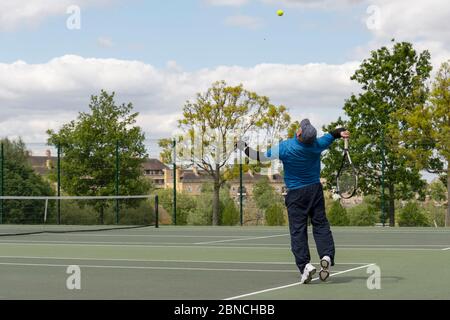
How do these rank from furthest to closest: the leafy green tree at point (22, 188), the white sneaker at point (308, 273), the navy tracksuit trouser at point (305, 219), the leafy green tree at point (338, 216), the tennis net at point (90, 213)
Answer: the leafy green tree at point (338, 216), the leafy green tree at point (22, 188), the tennis net at point (90, 213), the navy tracksuit trouser at point (305, 219), the white sneaker at point (308, 273)

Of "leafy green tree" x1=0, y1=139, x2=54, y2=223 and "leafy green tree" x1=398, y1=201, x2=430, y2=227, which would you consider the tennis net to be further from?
"leafy green tree" x1=398, y1=201, x2=430, y2=227

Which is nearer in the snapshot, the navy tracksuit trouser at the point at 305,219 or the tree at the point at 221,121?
the navy tracksuit trouser at the point at 305,219

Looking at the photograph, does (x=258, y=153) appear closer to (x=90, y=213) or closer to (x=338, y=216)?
(x=338, y=216)

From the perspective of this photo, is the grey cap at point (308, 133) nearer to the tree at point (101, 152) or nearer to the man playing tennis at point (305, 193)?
the man playing tennis at point (305, 193)

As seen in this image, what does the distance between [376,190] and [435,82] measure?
5.85 meters

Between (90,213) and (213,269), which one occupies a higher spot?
(90,213)

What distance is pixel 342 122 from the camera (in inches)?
1839

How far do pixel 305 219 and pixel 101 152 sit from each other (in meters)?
31.1

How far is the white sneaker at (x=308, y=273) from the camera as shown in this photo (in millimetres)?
9031

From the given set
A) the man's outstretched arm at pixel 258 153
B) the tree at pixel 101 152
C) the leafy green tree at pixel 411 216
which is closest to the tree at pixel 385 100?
the leafy green tree at pixel 411 216

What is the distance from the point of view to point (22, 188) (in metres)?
44.5

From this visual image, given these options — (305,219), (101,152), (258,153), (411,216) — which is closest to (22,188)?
(101,152)

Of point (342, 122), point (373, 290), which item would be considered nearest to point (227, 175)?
point (342, 122)
